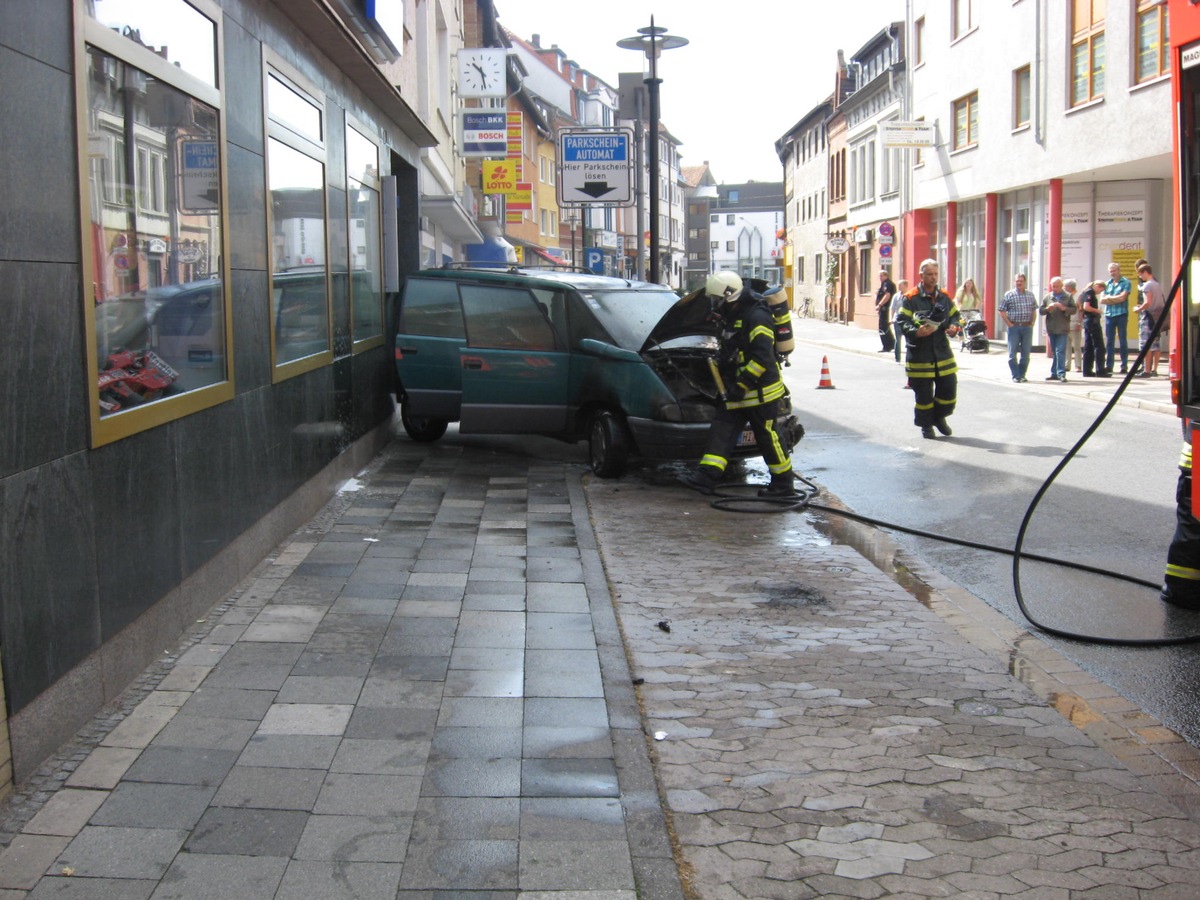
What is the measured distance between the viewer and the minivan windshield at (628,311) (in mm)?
10836

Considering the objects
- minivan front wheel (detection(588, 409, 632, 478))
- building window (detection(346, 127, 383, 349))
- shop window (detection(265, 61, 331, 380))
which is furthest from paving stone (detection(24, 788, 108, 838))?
building window (detection(346, 127, 383, 349))

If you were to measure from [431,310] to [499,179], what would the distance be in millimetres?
19668

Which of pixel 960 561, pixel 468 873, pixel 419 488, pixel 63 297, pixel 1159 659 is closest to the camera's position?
pixel 468 873

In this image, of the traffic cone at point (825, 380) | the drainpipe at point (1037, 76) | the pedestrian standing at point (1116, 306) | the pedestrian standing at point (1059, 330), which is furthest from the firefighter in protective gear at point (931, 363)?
the drainpipe at point (1037, 76)

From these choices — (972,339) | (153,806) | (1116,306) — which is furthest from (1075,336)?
(153,806)

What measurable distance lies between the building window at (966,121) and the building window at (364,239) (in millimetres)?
22449

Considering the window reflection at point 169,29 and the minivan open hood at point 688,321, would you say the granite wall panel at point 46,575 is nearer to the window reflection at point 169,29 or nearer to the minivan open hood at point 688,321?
the window reflection at point 169,29

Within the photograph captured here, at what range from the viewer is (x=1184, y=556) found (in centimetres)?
621

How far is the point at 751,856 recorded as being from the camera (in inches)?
140

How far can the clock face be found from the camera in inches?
1030

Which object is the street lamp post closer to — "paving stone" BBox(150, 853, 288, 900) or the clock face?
the clock face

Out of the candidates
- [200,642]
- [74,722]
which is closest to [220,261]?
[200,642]

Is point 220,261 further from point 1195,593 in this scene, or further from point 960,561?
point 1195,593

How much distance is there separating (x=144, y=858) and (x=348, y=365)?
24.1 feet
